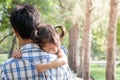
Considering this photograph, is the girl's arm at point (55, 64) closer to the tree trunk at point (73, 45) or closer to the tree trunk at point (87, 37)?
the tree trunk at point (87, 37)

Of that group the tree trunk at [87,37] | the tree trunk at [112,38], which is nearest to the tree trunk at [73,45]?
the tree trunk at [87,37]

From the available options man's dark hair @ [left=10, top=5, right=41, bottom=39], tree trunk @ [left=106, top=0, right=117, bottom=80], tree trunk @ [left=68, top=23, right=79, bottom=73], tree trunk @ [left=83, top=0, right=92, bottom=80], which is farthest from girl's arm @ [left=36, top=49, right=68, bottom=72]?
tree trunk @ [left=68, top=23, right=79, bottom=73]

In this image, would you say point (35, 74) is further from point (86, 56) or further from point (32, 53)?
point (86, 56)

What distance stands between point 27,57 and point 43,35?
0.14 meters

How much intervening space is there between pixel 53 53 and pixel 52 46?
46 mm

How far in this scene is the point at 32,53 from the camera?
217cm

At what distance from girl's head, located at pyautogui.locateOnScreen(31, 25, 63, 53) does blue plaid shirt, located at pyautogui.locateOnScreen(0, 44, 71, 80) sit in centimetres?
3

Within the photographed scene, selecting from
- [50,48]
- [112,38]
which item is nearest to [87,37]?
[112,38]

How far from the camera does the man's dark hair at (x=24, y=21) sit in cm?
216

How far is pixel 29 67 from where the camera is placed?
214 cm

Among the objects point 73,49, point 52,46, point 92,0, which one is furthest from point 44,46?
point 73,49

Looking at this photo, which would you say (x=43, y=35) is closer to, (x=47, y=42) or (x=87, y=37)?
(x=47, y=42)

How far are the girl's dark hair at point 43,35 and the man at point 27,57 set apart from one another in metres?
0.02

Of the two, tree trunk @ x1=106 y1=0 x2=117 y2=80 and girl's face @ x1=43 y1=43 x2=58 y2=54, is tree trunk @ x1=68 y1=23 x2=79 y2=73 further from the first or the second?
girl's face @ x1=43 y1=43 x2=58 y2=54
